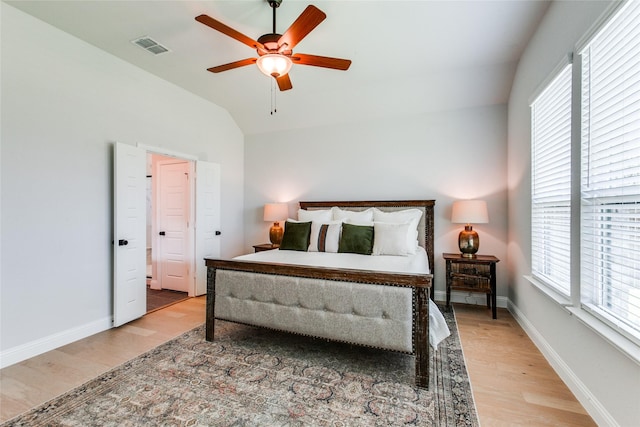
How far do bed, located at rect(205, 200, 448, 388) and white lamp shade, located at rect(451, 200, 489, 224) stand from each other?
788 mm

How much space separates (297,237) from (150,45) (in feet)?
8.69

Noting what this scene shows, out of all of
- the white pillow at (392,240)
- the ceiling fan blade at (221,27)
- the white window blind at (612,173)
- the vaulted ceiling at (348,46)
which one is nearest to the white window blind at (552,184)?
the white window blind at (612,173)

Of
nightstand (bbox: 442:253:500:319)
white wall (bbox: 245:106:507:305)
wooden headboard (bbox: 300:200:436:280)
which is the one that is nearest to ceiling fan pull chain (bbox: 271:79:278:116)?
white wall (bbox: 245:106:507:305)

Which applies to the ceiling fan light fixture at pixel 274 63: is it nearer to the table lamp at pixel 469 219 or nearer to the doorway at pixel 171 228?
the doorway at pixel 171 228

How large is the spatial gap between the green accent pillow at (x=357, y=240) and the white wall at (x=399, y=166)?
0.99m

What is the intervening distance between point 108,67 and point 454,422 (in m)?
4.40

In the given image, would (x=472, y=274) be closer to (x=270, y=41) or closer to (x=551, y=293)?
(x=551, y=293)

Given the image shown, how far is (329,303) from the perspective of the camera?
7.45 ft

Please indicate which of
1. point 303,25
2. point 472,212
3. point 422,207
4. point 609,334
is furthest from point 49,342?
point 472,212

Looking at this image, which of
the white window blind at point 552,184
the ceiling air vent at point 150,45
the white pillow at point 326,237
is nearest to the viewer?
the white window blind at point 552,184

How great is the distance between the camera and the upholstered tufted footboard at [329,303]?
2037 mm

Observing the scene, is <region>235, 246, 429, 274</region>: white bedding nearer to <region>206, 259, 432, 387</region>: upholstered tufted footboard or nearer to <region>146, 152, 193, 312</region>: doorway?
<region>206, 259, 432, 387</region>: upholstered tufted footboard

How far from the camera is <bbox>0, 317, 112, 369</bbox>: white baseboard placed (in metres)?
2.35

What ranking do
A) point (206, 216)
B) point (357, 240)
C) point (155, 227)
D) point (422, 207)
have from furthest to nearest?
1. point (155, 227)
2. point (206, 216)
3. point (422, 207)
4. point (357, 240)
